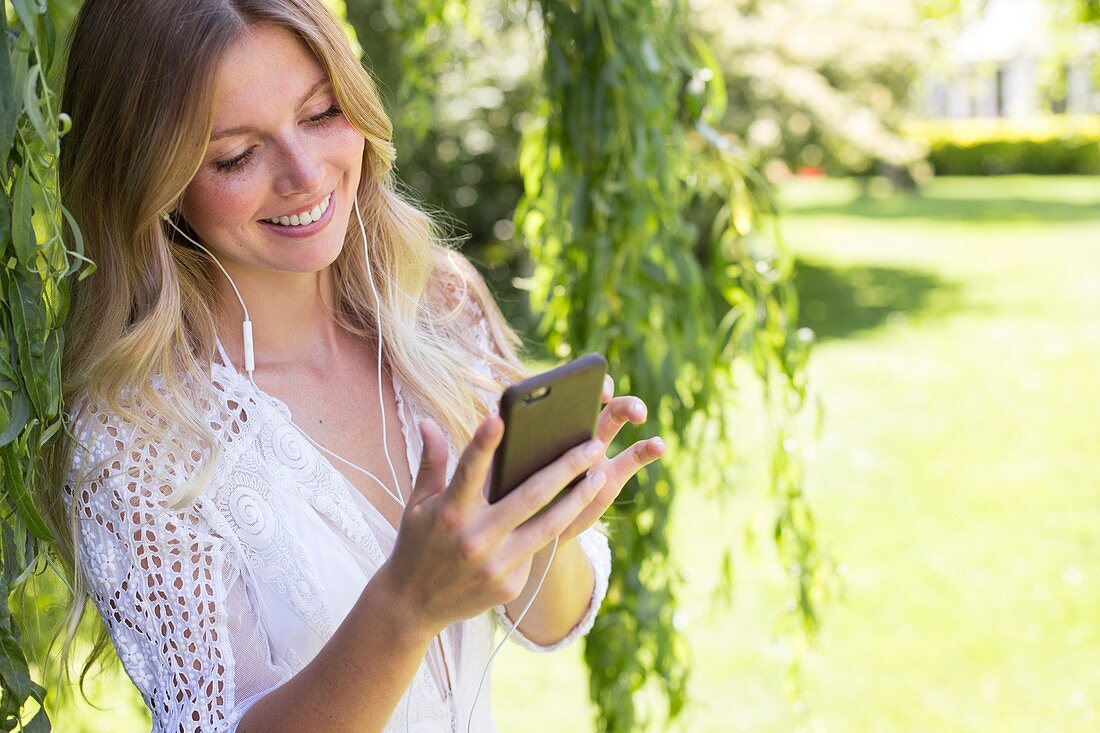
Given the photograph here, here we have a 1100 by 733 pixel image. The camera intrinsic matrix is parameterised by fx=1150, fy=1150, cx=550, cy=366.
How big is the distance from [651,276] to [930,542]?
11.6 feet

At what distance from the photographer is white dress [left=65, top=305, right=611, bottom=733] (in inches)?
55.1

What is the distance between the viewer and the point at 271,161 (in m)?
1.50

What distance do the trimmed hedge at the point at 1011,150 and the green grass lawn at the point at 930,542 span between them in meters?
13.9

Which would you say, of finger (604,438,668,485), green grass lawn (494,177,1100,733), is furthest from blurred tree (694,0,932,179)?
finger (604,438,668,485)

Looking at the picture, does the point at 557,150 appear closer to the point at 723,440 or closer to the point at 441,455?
the point at 723,440

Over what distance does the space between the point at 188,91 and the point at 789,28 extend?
9.64 meters

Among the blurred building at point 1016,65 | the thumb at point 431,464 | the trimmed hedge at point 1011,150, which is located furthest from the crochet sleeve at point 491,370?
the trimmed hedge at point 1011,150

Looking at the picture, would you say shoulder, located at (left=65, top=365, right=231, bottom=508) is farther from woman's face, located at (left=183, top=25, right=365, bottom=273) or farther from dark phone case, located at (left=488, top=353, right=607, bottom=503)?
dark phone case, located at (left=488, top=353, right=607, bottom=503)

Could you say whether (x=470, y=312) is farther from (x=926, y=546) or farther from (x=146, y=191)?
(x=926, y=546)

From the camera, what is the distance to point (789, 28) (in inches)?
406

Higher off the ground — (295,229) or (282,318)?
(295,229)

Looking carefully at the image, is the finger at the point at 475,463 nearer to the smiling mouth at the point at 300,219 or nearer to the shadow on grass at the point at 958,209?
the smiling mouth at the point at 300,219

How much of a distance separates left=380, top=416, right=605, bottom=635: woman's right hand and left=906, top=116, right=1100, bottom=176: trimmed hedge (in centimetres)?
2389

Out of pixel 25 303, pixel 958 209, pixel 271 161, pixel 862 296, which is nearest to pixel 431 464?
pixel 25 303
